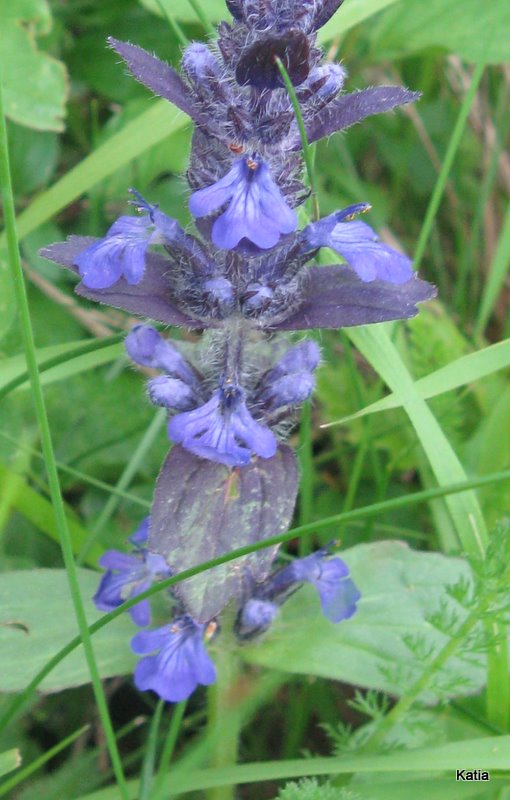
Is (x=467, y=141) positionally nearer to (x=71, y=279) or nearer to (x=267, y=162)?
(x=71, y=279)

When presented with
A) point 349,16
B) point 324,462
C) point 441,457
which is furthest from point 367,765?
point 349,16

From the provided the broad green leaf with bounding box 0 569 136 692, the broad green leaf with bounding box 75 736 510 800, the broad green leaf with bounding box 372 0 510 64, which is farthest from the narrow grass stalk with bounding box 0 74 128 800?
the broad green leaf with bounding box 372 0 510 64

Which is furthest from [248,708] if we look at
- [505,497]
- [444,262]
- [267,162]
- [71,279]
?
[444,262]

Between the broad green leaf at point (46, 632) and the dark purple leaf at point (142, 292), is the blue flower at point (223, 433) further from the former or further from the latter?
the broad green leaf at point (46, 632)

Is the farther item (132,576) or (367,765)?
(132,576)

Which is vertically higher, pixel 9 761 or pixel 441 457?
pixel 441 457

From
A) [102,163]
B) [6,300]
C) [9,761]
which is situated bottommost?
[9,761]

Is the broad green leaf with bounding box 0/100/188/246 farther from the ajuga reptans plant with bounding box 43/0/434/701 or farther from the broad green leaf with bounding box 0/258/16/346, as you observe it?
the ajuga reptans plant with bounding box 43/0/434/701

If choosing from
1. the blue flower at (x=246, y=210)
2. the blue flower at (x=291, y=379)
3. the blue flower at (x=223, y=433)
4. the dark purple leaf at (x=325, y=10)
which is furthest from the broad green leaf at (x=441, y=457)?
the dark purple leaf at (x=325, y=10)

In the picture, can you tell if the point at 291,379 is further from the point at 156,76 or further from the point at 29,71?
the point at 29,71
